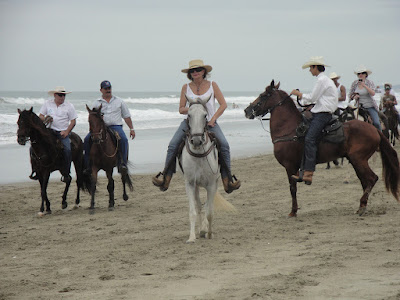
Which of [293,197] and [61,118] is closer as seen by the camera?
[293,197]

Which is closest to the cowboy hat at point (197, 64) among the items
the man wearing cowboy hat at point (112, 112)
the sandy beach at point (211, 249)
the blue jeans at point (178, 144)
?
the blue jeans at point (178, 144)

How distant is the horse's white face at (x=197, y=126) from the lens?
25.9ft

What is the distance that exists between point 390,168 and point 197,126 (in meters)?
3.99

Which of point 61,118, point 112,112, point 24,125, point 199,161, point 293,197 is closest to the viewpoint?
point 199,161

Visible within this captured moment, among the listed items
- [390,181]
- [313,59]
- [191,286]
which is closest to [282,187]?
[390,181]

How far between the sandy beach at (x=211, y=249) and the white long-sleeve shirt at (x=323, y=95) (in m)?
1.75

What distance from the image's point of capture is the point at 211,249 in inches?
314

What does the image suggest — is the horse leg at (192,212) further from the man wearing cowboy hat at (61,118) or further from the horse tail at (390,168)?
the man wearing cowboy hat at (61,118)

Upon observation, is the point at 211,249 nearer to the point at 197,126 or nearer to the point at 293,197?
the point at 197,126

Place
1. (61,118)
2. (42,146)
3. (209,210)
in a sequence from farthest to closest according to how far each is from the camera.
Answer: (61,118) → (42,146) → (209,210)

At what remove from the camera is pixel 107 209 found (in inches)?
Result: 464

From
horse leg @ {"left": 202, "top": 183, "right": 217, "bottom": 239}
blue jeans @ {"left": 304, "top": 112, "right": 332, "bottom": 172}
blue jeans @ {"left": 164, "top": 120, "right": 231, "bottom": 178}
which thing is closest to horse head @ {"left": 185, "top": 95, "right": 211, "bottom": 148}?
blue jeans @ {"left": 164, "top": 120, "right": 231, "bottom": 178}

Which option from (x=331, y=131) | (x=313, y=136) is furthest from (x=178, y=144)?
(x=331, y=131)

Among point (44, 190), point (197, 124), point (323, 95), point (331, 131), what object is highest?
point (323, 95)
